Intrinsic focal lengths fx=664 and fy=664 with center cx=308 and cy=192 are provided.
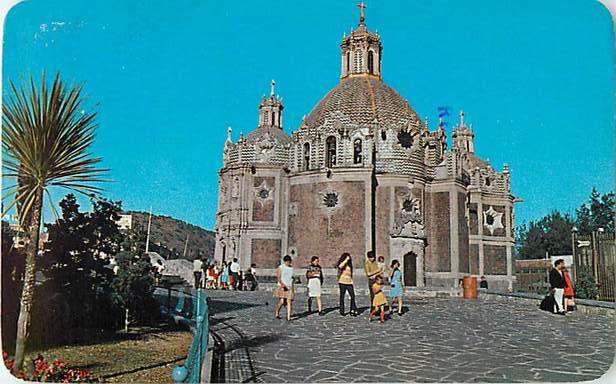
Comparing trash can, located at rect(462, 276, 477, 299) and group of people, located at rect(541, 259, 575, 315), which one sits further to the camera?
trash can, located at rect(462, 276, 477, 299)

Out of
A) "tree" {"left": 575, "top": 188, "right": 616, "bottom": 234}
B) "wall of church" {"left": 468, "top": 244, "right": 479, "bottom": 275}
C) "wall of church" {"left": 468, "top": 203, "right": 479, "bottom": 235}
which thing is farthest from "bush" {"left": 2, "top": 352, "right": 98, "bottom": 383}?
"wall of church" {"left": 468, "top": 203, "right": 479, "bottom": 235}

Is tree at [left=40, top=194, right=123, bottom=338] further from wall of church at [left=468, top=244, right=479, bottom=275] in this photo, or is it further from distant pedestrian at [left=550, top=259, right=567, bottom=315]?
wall of church at [left=468, top=244, right=479, bottom=275]

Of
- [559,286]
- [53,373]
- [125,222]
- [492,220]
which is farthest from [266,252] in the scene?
[53,373]

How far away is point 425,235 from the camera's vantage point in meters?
21.9

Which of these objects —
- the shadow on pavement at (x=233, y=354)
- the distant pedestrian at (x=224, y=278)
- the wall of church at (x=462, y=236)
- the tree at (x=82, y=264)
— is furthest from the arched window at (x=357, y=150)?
the tree at (x=82, y=264)

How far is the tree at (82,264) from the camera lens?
8.48m

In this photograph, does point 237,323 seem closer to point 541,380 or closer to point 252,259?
point 541,380

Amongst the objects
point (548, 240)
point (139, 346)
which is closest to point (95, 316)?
point (139, 346)

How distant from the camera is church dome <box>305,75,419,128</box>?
23.1 m

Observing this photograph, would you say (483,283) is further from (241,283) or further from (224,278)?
(224,278)

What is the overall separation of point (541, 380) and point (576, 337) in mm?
1878

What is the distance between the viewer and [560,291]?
10.1 m

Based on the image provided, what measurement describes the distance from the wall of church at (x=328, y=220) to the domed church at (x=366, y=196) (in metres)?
0.03

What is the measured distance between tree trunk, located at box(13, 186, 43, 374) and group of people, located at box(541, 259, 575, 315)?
7394 millimetres
